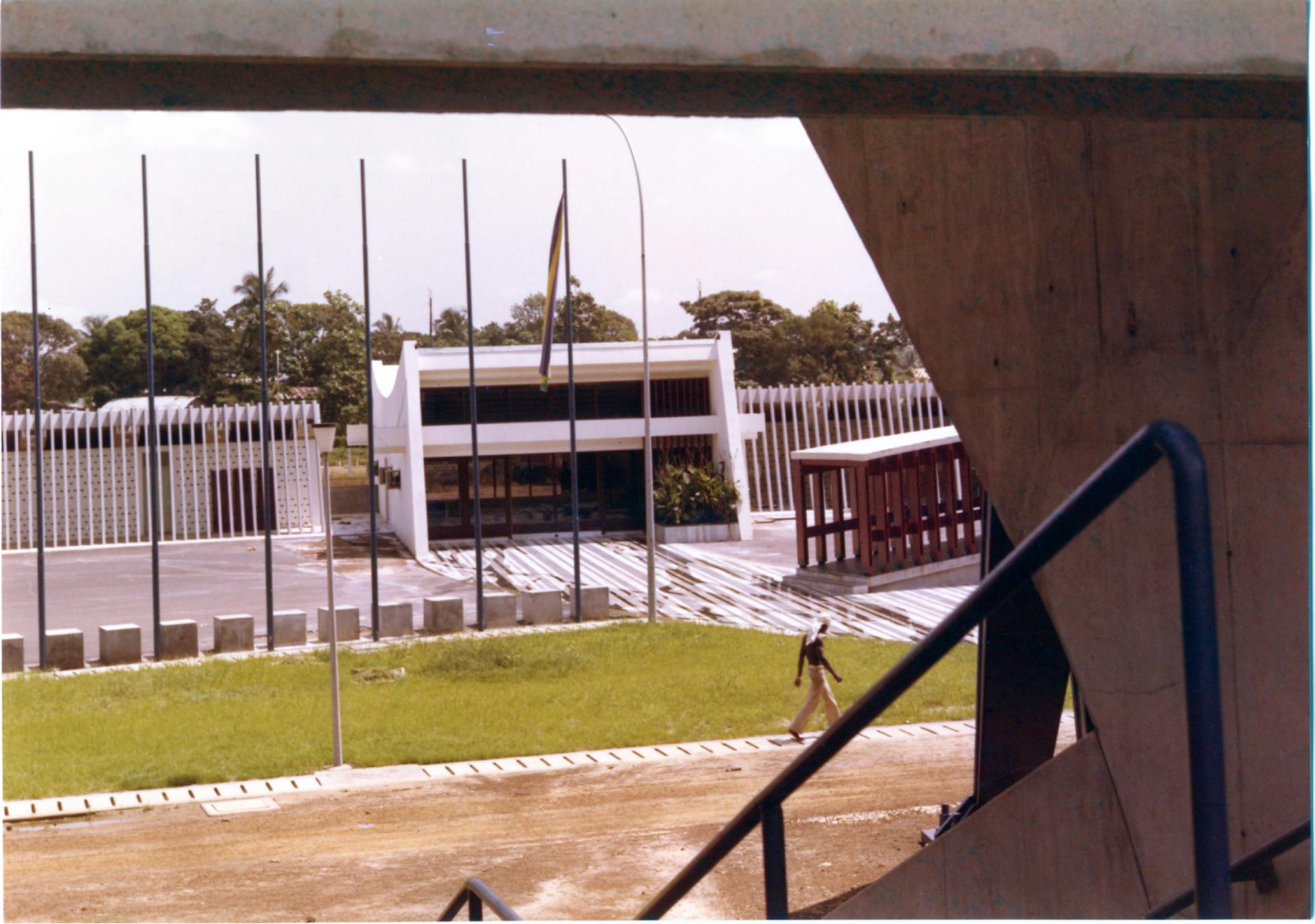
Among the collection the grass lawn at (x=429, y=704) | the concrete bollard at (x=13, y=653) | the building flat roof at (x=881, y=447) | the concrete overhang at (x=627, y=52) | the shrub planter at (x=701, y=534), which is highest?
the concrete overhang at (x=627, y=52)

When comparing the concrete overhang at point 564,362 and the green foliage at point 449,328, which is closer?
the concrete overhang at point 564,362

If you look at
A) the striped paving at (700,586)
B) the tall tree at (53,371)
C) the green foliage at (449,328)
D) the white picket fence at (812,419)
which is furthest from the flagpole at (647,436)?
the green foliage at (449,328)

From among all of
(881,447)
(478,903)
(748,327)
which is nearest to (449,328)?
(748,327)

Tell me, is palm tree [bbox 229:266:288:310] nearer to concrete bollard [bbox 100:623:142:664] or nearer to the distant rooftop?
the distant rooftop

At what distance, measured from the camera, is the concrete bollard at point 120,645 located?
20156 millimetres

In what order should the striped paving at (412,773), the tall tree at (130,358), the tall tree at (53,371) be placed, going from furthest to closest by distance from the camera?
the tall tree at (130,358) < the tall tree at (53,371) < the striped paving at (412,773)

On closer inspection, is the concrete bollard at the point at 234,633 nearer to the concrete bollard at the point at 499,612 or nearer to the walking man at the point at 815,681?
the concrete bollard at the point at 499,612

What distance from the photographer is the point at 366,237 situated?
22.5 metres

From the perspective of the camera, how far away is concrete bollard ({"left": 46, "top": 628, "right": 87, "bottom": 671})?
780 inches

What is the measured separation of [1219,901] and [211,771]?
13.0m

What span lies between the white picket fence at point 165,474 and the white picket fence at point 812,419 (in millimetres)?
A: 13719

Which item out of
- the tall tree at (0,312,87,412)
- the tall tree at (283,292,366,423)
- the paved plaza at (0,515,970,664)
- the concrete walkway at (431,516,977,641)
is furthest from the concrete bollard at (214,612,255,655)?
the tall tree at (283,292,366,423)

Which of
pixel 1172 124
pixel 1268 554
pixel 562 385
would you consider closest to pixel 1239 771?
pixel 1268 554

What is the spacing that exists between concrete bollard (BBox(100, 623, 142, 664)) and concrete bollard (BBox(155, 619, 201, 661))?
344 millimetres
